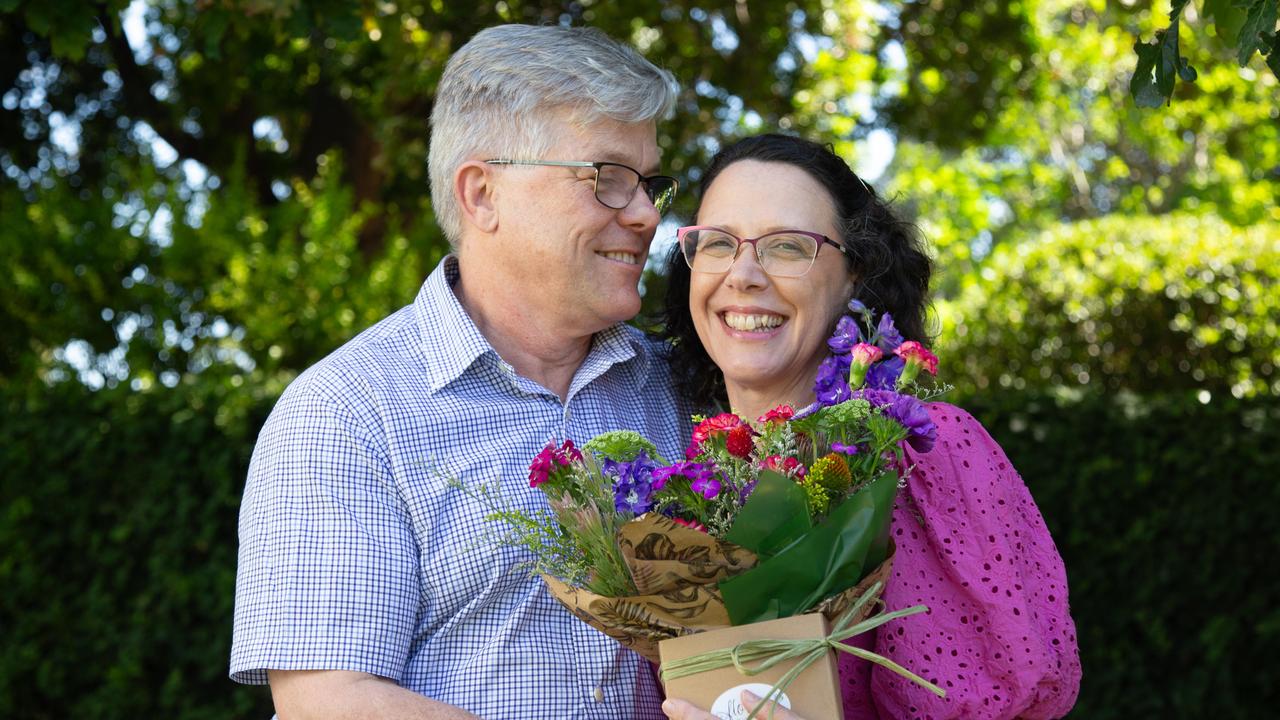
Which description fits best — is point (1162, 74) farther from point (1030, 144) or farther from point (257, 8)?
point (1030, 144)

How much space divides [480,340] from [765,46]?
4904 mm

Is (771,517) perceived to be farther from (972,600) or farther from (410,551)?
(410,551)

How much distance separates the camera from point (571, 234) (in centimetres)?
290

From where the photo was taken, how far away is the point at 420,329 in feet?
9.41

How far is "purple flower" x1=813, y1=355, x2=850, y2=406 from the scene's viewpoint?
7.00 feet

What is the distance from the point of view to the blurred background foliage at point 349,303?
5.44 meters

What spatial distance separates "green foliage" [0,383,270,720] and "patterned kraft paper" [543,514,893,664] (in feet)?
12.4

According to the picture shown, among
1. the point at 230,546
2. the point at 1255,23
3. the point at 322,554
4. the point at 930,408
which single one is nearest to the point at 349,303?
the point at 230,546

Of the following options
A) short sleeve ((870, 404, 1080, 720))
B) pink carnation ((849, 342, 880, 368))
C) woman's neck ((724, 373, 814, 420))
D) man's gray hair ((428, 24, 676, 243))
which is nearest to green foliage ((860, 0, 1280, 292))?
man's gray hair ((428, 24, 676, 243))

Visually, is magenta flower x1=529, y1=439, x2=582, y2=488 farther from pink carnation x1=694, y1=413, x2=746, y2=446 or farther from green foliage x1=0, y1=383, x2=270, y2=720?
green foliage x1=0, y1=383, x2=270, y2=720

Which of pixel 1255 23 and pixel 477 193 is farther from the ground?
pixel 1255 23

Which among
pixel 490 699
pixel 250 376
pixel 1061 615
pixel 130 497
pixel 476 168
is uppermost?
pixel 476 168

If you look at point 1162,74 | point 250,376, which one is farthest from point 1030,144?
point 1162,74

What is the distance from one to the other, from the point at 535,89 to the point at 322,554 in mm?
1181
